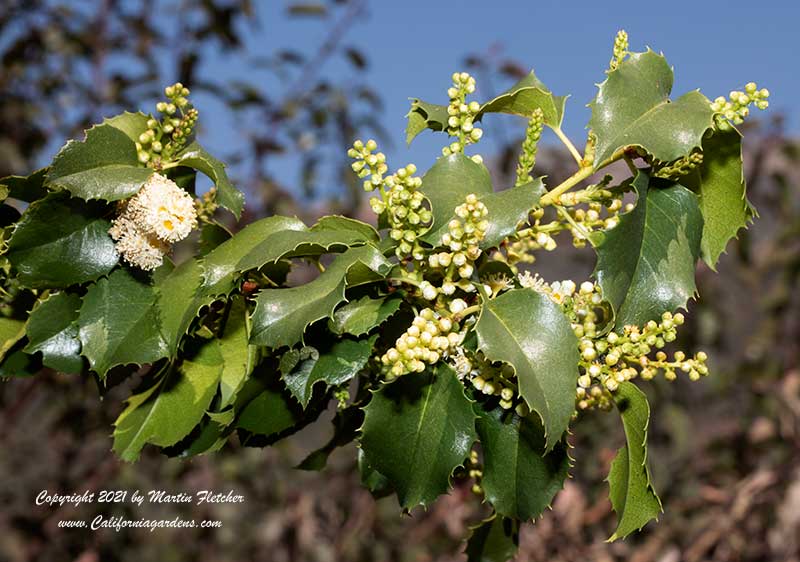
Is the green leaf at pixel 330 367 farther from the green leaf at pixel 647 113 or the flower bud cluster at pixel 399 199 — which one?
the green leaf at pixel 647 113

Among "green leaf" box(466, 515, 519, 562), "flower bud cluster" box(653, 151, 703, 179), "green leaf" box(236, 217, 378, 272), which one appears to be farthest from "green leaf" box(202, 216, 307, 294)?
"green leaf" box(466, 515, 519, 562)

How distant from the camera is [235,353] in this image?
2.54 ft

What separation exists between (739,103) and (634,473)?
342 mm

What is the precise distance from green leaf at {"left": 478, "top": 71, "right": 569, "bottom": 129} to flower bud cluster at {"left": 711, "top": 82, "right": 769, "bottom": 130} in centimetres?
14

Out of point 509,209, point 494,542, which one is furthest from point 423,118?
point 494,542

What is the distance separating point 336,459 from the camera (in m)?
3.56

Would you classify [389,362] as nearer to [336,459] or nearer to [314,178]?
[314,178]

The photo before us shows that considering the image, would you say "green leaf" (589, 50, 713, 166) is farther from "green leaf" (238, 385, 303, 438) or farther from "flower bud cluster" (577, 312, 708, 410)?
"green leaf" (238, 385, 303, 438)

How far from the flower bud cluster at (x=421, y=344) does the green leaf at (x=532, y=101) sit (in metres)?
0.23

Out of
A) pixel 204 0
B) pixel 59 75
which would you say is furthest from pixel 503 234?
pixel 59 75

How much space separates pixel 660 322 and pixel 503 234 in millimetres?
166

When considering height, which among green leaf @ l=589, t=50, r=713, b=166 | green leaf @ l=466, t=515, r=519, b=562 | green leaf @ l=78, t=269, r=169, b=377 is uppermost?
green leaf @ l=589, t=50, r=713, b=166

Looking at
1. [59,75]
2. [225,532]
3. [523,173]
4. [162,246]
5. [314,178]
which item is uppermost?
[523,173]

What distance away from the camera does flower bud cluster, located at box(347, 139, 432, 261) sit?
25.8 inches
